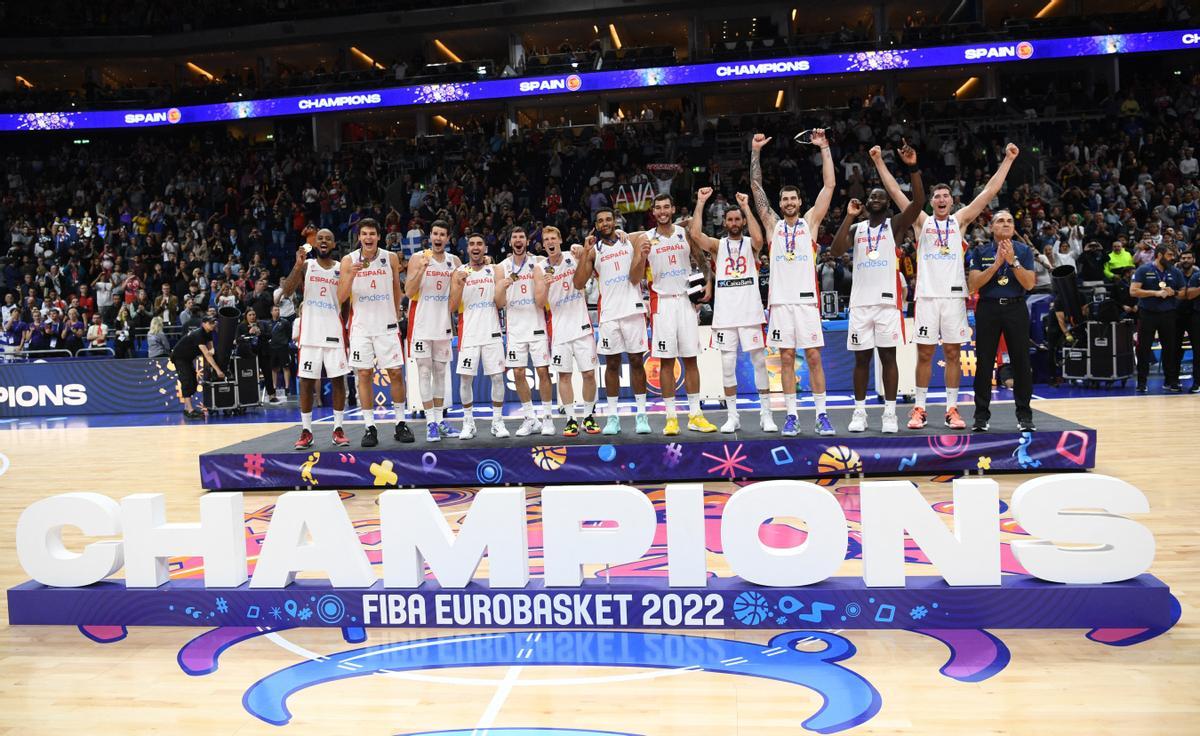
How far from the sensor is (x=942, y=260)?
781cm

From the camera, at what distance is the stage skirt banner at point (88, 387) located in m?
16.5

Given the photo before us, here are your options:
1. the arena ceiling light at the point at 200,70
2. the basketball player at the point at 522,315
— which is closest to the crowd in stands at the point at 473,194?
the arena ceiling light at the point at 200,70

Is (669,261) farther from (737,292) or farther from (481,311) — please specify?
(481,311)

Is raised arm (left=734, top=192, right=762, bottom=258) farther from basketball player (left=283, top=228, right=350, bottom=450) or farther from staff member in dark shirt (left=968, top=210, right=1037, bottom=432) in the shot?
basketball player (left=283, top=228, right=350, bottom=450)

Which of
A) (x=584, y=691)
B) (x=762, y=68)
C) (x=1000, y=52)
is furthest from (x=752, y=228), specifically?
(x=1000, y=52)

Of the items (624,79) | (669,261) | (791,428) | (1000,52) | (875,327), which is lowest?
(791,428)

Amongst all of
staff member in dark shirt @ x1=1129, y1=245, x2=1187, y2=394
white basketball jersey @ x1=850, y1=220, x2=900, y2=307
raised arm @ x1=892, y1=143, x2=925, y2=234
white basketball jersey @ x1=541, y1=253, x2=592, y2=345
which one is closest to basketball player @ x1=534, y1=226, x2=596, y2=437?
white basketball jersey @ x1=541, y1=253, x2=592, y2=345

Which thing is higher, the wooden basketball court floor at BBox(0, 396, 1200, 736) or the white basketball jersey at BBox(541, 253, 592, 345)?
the white basketball jersey at BBox(541, 253, 592, 345)

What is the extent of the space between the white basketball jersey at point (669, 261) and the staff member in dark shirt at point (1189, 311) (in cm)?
785

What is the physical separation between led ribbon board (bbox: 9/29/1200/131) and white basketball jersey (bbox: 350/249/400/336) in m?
19.1

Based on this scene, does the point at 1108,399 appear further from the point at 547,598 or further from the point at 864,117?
the point at 864,117

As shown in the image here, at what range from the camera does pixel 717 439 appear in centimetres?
799

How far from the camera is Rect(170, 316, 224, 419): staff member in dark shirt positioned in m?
14.8

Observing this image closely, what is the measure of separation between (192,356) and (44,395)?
4099 millimetres
